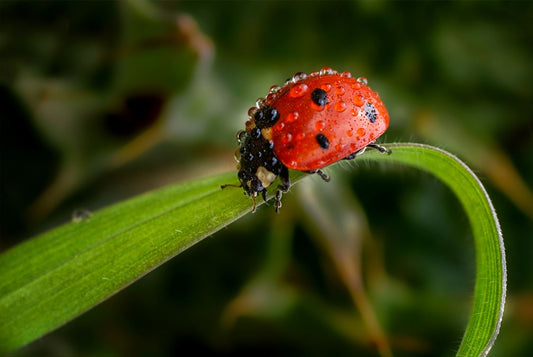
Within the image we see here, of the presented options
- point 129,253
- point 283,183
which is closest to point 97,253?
point 129,253

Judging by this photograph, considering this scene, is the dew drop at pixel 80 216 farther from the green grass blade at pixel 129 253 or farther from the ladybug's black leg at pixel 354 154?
the ladybug's black leg at pixel 354 154

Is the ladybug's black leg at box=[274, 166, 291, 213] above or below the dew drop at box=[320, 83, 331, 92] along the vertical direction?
below

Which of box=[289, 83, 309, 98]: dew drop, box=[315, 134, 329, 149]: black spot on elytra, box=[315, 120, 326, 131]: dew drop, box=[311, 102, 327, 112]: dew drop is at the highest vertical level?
box=[289, 83, 309, 98]: dew drop

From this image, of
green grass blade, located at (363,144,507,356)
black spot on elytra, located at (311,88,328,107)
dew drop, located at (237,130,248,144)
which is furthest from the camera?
dew drop, located at (237,130,248,144)

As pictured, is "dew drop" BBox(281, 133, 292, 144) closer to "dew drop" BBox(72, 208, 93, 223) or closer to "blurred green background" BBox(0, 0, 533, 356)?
"blurred green background" BBox(0, 0, 533, 356)

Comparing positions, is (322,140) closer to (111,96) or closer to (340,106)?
(340,106)

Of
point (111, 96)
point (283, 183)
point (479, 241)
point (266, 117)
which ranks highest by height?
point (111, 96)

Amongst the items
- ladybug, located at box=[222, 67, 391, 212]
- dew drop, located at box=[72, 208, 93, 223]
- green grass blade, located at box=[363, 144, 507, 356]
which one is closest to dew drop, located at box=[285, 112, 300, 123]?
ladybug, located at box=[222, 67, 391, 212]
